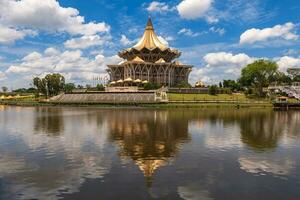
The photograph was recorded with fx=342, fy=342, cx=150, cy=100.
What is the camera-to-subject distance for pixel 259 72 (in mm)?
105875

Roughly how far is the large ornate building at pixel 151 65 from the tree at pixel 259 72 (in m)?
26.4

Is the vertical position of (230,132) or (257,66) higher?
(257,66)

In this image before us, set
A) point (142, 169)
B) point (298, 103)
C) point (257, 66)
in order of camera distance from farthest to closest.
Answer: point (257, 66) < point (298, 103) < point (142, 169)

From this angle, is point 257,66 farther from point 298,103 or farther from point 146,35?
point 146,35

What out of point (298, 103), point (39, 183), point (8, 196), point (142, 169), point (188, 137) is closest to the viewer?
point (8, 196)

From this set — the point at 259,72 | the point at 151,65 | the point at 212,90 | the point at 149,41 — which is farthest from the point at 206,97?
the point at 149,41

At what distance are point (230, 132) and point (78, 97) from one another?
2743 inches

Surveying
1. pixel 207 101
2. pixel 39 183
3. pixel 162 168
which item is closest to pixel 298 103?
pixel 207 101

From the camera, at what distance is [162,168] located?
19234 mm

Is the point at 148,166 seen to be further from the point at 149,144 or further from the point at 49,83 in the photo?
the point at 49,83

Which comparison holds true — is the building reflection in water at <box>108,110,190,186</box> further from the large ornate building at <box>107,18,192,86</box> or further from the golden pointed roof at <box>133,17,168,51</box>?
the golden pointed roof at <box>133,17,168,51</box>

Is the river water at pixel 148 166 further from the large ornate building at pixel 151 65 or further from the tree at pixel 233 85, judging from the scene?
the large ornate building at pixel 151 65

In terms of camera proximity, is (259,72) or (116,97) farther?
(259,72)

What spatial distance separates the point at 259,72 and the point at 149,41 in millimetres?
42454
